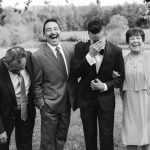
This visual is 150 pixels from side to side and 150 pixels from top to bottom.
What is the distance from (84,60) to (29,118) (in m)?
1.14

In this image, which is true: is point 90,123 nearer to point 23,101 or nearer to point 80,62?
point 80,62

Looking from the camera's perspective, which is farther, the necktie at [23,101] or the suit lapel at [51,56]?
the suit lapel at [51,56]

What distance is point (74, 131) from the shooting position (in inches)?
327

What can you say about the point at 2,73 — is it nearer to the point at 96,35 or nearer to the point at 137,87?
the point at 96,35

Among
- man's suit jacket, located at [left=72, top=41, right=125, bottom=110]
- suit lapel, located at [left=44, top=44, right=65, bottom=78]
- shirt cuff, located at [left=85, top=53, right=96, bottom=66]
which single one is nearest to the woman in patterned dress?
man's suit jacket, located at [left=72, top=41, right=125, bottom=110]

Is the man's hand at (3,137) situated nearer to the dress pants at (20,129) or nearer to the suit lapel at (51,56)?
the dress pants at (20,129)

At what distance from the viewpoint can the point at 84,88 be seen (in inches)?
204

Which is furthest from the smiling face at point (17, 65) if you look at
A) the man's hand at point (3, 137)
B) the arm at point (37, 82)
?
the man's hand at point (3, 137)

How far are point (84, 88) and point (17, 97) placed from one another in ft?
3.30

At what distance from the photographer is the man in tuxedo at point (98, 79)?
16.2 feet

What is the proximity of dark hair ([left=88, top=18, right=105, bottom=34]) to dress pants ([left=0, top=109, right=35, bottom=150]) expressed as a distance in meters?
1.51

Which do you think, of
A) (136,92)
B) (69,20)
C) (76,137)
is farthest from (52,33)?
(69,20)

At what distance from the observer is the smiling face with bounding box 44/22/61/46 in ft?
17.0

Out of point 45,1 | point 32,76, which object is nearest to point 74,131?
point 45,1
